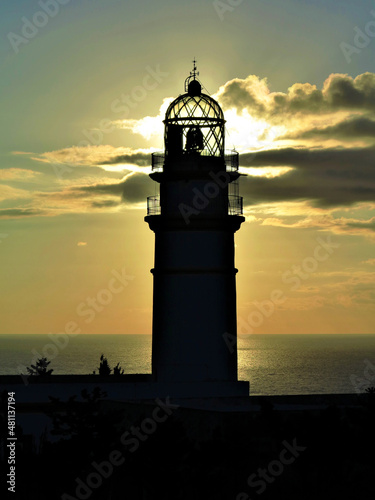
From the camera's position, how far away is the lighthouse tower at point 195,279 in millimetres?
32656

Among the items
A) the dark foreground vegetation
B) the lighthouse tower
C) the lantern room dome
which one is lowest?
the dark foreground vegetation

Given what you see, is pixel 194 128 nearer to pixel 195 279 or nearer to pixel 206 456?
pixel 195 279

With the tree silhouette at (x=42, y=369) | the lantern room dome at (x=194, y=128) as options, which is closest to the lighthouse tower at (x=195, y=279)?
the lantern room dome at (x=194, y=128)

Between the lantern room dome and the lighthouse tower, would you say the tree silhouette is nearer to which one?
the lighthouse tower

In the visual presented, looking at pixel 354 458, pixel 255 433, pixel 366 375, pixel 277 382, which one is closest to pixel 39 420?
pixel 255 433

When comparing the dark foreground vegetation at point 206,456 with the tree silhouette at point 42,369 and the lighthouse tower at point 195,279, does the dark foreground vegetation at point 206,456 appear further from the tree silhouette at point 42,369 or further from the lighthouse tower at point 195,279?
the tree silhouette at point 42,369

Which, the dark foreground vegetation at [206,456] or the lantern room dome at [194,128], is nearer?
the dark foreground vegetation at [206,456]

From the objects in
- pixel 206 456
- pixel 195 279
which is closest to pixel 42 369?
pixel 195 279

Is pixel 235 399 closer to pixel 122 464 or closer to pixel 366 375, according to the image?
pixel 122 464

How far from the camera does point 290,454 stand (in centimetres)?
2597

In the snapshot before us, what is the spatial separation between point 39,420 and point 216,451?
7.67 m

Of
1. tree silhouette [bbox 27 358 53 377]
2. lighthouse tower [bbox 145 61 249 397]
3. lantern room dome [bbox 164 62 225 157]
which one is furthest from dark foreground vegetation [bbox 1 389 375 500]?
tree silhouette [bbox 27 358 53 377]

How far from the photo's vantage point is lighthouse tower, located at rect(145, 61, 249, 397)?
107 feet

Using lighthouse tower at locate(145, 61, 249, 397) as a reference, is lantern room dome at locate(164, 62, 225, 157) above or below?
above
